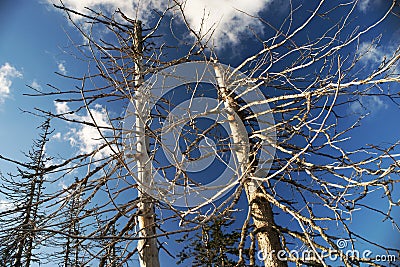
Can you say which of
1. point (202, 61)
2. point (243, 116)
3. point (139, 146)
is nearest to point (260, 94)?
point (243, 116)

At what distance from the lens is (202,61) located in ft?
12.9

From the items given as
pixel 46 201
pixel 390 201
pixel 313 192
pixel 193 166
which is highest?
pixel 193 166

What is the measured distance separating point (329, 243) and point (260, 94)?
1.96 metres

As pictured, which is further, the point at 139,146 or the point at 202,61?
the point at 202,61

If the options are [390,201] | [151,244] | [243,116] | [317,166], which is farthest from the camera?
[243,116]

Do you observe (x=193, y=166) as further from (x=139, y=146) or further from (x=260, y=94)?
(x=260, y=94)

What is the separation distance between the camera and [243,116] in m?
3.88

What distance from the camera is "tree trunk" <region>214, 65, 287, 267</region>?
2.84 m

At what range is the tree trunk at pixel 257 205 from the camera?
2.84 m

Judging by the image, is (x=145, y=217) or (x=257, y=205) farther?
(x=257, y=205)

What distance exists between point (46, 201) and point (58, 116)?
0.95m

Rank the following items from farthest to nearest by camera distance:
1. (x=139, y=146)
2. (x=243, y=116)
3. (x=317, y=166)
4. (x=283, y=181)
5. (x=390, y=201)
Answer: (x=243, y=116)
(x=283, y=181)
(x=139, y=146)
(x=317, y=166)
(x=390, y=201)

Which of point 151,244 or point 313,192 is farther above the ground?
point 313,192

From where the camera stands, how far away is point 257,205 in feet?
10.4
